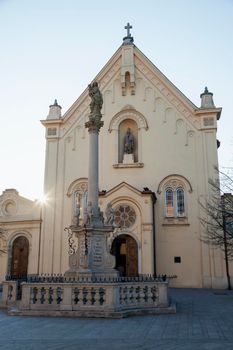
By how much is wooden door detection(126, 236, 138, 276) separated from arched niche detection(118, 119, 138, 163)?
259 inches

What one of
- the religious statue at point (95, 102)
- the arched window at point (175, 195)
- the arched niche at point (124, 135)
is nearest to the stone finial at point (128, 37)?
the arched niche at point (124, 135)

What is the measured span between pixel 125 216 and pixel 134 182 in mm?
3138

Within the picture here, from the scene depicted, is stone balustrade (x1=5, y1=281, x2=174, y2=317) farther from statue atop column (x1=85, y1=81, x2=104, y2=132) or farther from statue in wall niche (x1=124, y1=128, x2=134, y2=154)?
statue in wall niche (x1=124, y1=128, x2=134, y2=154)

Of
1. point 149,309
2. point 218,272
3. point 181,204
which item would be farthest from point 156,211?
point 149,309

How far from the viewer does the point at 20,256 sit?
28938mm

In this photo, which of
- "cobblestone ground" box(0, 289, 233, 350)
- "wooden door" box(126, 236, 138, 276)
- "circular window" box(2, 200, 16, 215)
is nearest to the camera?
"cobblestone ground" box(0, 289, 233, 350)

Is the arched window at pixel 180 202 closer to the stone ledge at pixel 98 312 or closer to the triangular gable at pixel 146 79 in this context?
the triangular gable at pixel 146 79

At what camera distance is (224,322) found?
10578mm

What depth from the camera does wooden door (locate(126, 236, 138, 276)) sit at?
82.8 feet

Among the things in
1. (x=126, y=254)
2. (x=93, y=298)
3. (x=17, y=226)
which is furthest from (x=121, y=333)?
(x=17, y=226)

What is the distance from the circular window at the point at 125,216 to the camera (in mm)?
25938

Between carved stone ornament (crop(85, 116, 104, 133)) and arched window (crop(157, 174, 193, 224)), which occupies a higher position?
carved stone ornament (crop(85, 116, 104, 133))

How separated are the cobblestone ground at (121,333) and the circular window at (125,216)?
553 inches

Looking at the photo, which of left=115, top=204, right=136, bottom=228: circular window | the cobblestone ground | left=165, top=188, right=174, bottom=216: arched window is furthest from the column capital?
left=165, top=188, right=174, bottom=216: arched window
